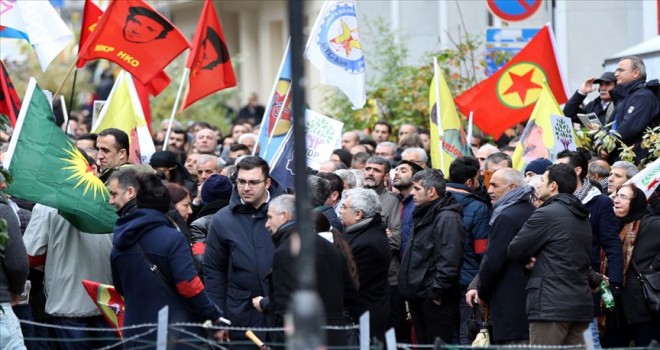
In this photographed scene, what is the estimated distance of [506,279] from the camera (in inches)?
444

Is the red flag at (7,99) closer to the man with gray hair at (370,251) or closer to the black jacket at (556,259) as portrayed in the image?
the man with gray hair at (370,251)

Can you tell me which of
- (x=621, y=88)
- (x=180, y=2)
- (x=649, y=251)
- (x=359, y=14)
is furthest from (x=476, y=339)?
(x=180, y=2)

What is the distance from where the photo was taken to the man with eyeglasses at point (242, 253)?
11133 mm

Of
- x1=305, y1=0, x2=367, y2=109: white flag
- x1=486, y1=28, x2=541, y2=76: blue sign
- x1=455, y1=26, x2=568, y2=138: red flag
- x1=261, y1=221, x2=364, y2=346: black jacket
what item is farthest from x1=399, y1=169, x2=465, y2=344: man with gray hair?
x1=486, y1=28, x2=541, y2=76: blue sign

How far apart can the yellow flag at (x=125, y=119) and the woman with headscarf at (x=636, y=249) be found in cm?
517

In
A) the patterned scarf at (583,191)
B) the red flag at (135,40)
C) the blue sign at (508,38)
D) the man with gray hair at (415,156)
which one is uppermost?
the red flag at (135,40)

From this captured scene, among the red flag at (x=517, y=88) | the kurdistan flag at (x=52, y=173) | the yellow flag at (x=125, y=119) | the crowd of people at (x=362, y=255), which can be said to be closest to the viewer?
the crowd of people at (x=362, y=255)

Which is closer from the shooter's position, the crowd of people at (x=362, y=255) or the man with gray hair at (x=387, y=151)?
the crowd of people at (x=362, y=255)

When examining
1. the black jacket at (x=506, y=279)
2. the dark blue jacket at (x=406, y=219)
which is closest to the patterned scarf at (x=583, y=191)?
the black jacket at (x=506, y=279)

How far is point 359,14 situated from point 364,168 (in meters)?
14.0

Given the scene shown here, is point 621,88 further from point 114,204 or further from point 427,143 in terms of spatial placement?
point 114,204

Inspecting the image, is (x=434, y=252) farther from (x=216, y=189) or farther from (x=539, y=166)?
(x=216, y=189)

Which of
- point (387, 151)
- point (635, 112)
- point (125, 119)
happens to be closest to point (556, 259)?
point (635, 112)

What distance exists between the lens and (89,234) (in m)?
11.3
